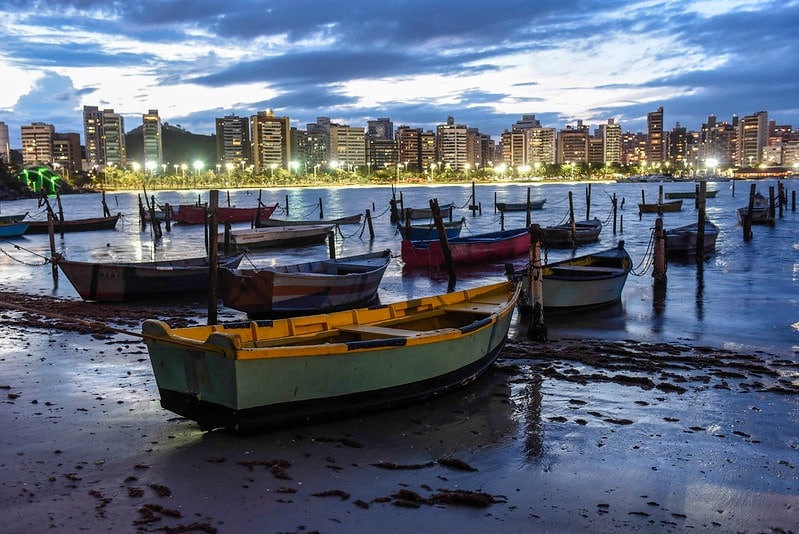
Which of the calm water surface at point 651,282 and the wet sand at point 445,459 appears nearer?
the wet sand at point 445,459

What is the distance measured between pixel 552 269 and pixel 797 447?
966 centimetres

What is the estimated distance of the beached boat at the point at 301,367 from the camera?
28.2 feet

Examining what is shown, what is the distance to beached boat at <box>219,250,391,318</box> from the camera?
16344 millimetres

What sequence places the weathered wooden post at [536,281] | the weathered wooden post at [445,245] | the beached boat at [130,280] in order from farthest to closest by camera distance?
the weathered wooden post at [445,245]
the beached boat at [130,280]
the weathered wooden post at [536,281]

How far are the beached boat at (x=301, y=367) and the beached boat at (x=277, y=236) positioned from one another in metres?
25.6

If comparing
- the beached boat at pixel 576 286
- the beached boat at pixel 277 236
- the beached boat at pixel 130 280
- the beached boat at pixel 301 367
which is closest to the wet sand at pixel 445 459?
the beached boat at pixel 301 367

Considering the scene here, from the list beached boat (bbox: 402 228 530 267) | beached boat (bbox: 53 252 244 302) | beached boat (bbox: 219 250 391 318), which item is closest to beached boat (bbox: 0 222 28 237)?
beached boat (bbox: 53 252 244 302)

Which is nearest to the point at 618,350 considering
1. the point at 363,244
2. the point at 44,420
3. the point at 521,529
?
the point at 521,529

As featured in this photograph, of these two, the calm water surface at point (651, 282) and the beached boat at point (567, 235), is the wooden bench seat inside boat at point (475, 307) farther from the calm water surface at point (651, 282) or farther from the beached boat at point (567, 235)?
the beached boat at point (567, 235)

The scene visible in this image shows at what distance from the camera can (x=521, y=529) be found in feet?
22.3

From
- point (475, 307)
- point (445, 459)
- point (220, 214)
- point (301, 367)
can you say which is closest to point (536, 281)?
point (475, 307)

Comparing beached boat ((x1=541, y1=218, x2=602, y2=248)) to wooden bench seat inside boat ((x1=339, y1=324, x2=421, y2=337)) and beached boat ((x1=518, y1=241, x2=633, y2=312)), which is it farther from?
wooden bench seat inside boat ((x1=339, y1=324, x2=421, y2=337))

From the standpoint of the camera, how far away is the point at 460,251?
28.5 meters

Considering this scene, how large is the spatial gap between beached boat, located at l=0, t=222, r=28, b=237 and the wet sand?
37430mm
